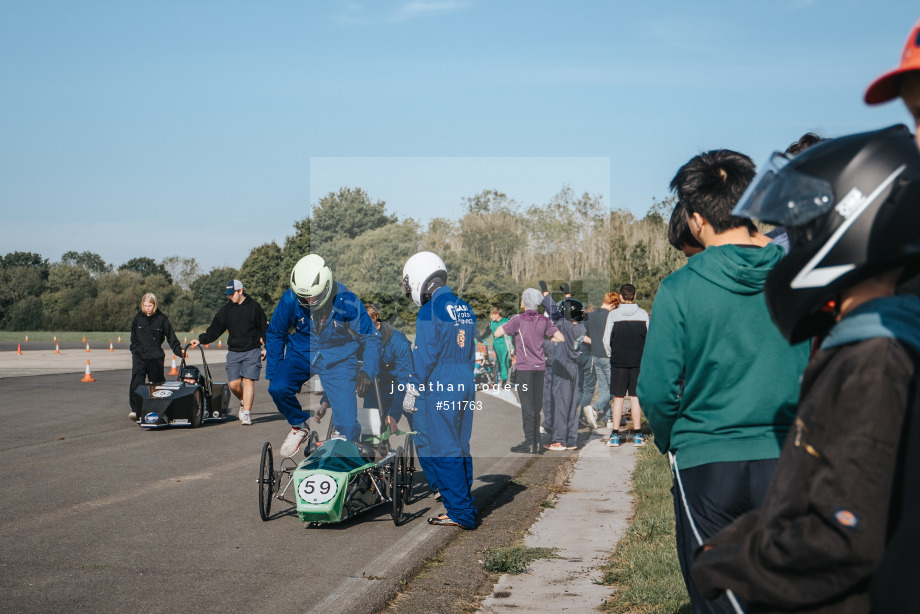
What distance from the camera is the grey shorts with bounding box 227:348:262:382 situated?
13.9 metres

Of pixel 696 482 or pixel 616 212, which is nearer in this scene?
pixel 696 482

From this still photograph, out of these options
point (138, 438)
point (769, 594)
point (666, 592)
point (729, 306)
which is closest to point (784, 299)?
point (769, 594)

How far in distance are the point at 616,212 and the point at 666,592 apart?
1575 inches

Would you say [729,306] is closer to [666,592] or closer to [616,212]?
[666,592]

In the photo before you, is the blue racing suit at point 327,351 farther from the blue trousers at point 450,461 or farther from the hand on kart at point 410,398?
the blue trousers at point 450,461

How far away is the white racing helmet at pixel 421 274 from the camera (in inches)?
286

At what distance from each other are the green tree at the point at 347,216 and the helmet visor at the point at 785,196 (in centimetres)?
2519

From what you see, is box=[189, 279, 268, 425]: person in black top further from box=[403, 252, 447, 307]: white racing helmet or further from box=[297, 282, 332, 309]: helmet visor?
box=[403, 252, 447, 307]: white racing helmet

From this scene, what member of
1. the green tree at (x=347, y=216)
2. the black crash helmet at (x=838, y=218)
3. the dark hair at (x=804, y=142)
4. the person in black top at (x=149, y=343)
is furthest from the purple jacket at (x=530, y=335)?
the green tree at (x=347, y=216)

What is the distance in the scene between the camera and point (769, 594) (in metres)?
1.71

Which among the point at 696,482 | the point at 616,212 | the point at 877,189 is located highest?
the point at 616,212

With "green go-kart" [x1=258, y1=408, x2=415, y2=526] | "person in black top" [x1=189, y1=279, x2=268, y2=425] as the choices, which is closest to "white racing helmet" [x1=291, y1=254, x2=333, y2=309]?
"green go-kart" [x1=258, y1=408, x2=415, y2=526]

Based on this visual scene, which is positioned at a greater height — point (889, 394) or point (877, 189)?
point (877, 189)

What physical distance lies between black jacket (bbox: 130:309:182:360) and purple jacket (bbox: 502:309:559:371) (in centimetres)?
571
